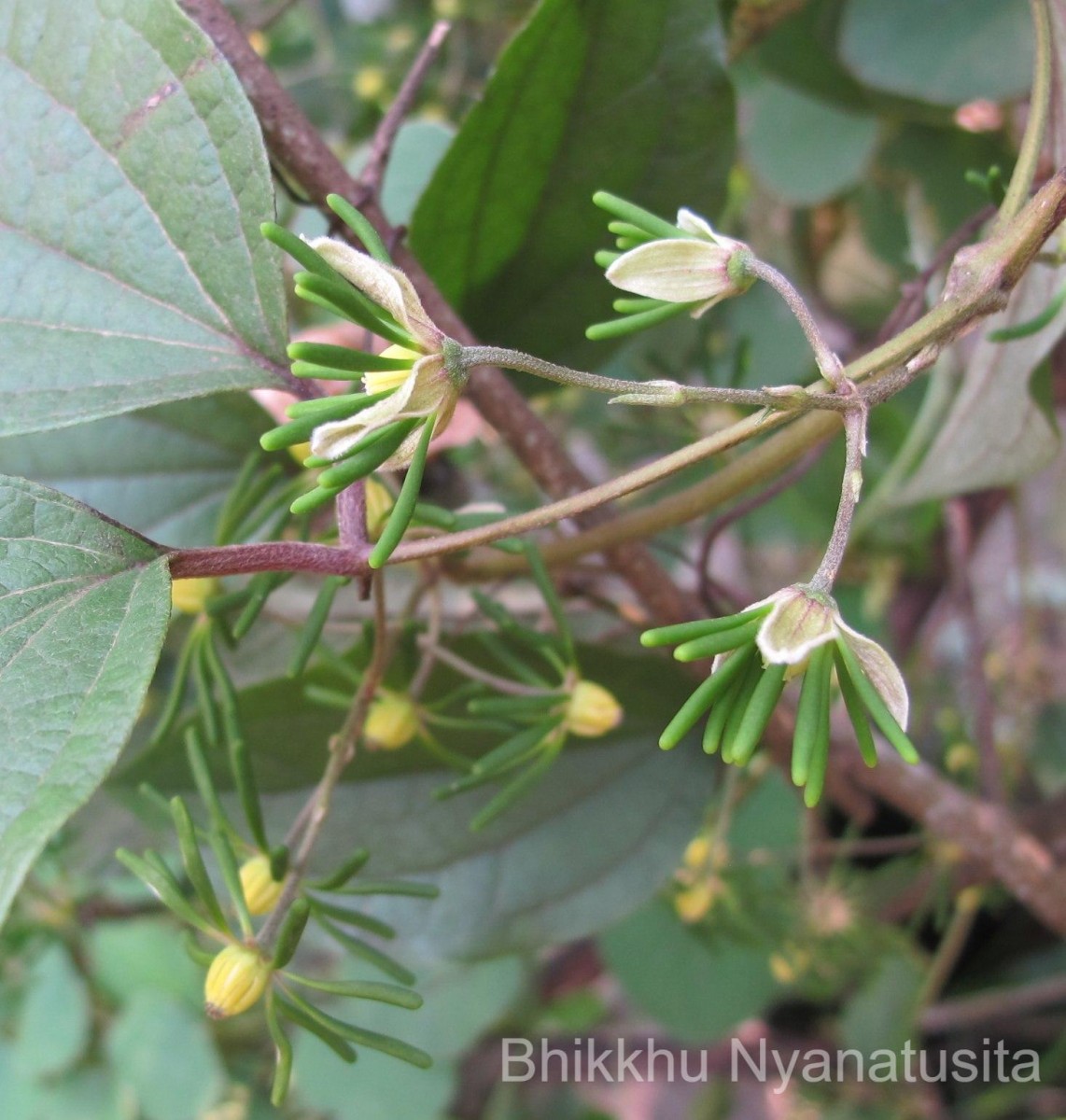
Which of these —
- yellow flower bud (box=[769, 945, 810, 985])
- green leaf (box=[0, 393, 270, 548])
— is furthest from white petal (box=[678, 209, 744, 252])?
yellow flower bud (box=[769, 945, 810, 985])

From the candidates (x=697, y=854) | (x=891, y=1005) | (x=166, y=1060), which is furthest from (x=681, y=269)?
(x=166, y=1060)

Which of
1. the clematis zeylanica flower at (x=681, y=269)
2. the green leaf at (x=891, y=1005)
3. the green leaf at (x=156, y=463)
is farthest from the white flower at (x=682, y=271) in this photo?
the green leaf at (x=891, y=1005)

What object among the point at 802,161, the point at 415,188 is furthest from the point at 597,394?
the point at 415,188

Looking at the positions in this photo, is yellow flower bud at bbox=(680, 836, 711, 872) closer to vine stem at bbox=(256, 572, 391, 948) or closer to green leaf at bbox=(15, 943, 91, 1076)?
vine stem at bbox=(256, 572, 391, 948)

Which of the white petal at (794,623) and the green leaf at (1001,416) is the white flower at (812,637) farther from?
the green leaf at (1001,416)

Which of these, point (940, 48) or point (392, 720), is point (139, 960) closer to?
point (392, 720)

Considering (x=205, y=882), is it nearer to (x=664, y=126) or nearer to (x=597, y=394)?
(x=664, y=126)

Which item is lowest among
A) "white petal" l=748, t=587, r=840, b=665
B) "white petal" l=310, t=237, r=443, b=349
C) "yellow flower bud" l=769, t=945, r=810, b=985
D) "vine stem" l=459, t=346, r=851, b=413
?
"yellow flower bud" l=769, t=945, r=810, b=985

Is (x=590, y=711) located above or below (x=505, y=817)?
above
